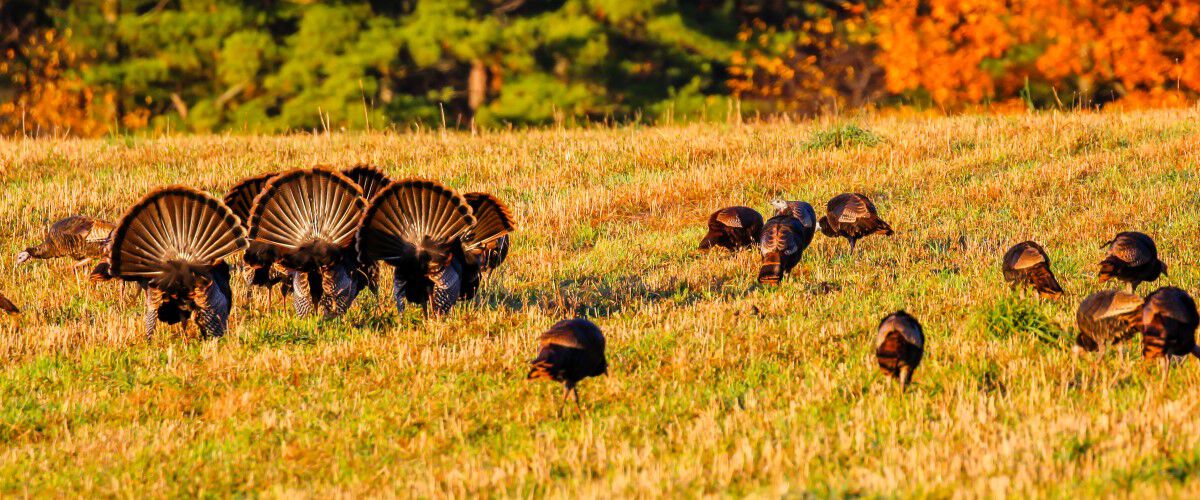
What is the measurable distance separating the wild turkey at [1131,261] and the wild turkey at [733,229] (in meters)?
3.48

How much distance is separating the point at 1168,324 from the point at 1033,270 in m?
2.30

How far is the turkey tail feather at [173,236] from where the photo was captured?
9305 mm

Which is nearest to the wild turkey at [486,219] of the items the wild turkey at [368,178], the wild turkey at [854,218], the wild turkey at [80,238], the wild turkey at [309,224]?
the wild turkey at [309,224]

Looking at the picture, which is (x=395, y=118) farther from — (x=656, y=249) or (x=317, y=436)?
(x=317, y=436)

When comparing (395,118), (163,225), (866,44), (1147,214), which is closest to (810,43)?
(866,44)

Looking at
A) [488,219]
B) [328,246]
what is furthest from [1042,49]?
[328,246]

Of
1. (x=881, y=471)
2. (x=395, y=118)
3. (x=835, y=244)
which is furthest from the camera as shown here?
(x=395, y=118)

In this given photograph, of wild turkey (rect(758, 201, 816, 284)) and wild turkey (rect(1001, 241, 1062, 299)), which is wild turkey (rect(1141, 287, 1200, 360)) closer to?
wild turkey (rect(1001, 241, 1062, 299))

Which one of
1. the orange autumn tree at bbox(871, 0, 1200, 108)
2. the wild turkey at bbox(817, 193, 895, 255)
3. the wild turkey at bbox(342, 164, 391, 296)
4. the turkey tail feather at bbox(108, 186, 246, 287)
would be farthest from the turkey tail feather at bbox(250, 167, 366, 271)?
the orange autumn tree at bbox(871, 0, 1200, 108)

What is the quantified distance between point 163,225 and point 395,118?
29733 millimetres

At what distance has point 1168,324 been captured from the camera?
7.43m

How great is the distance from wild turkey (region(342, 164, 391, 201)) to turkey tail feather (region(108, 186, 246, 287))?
4.54 feet

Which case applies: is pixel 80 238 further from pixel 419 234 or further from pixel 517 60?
pixel 517 60

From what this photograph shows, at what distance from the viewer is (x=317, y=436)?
24.6ft
